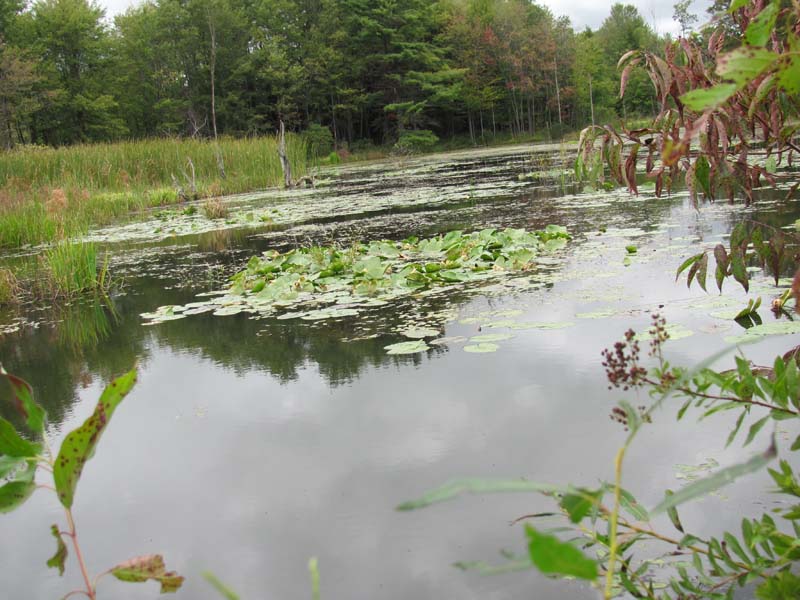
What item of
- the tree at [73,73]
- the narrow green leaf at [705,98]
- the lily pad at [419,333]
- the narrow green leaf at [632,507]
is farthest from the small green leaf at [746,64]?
the tree at [73,73]

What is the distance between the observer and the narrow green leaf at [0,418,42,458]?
0.58 metres

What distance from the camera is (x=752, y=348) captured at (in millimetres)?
2441

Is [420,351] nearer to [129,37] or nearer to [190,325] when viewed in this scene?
[190,325]

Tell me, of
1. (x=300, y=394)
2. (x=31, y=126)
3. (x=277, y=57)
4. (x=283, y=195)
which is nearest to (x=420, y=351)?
(x=300, y=394)

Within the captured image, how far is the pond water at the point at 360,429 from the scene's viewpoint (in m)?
1.56

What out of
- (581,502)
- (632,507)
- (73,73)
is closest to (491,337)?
(632,507)

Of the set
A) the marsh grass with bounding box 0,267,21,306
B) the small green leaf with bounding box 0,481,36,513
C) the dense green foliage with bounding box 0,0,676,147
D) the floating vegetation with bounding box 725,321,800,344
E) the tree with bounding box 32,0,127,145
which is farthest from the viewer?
the dense green foliage with bounding box 0,0,676,147

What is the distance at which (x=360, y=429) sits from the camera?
7.23 ft

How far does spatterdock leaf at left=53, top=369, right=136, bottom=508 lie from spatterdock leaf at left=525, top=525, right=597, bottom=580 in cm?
40

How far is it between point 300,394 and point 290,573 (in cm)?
111

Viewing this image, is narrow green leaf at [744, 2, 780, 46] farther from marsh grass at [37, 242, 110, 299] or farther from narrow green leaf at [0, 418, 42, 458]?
marsh grass at [37, 242, 110, 299]

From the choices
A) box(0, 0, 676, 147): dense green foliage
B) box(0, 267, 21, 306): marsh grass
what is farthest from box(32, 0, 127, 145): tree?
box(0, 267, 21, 306): marsh grass

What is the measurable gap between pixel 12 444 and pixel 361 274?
12.0 feet

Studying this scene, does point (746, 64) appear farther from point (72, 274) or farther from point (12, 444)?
point (72, 274)
